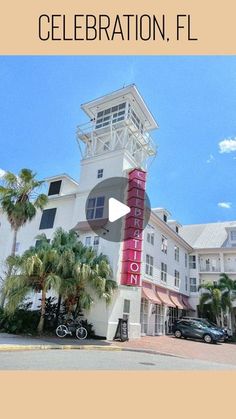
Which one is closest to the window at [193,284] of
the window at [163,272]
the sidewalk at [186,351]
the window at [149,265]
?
the window at [163,272]

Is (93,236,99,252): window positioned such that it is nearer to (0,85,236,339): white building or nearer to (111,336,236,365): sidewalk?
(0,85,236,339): white building

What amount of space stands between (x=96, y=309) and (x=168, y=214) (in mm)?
16896

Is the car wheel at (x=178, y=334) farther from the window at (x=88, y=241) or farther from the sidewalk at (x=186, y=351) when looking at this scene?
the window at (x=88, y=241)

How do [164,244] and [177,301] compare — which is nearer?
[164,244]

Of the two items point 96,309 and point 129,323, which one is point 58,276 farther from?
point 129,323

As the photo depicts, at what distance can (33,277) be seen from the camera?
16.2 meters

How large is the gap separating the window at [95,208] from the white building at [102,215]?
0.15 m

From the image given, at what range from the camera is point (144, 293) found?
892 inches

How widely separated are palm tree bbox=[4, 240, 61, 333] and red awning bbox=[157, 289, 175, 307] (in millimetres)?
12352

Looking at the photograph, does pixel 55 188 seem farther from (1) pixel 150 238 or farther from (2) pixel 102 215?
(1) pixel 150 238

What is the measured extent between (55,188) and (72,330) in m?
13.2

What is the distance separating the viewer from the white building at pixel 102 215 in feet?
65.0

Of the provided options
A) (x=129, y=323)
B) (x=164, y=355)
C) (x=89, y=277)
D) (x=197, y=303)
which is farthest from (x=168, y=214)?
(x=164, y=355)

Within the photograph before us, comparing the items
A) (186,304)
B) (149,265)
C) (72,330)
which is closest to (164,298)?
(149,265)
